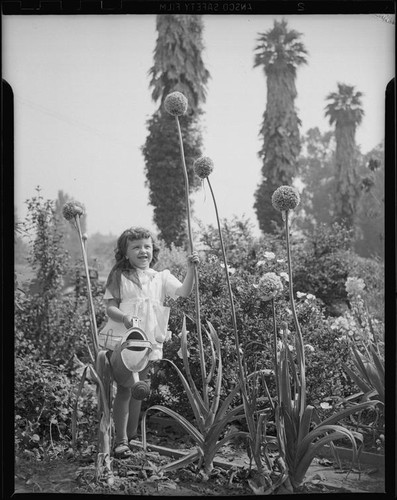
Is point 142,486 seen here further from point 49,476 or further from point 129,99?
point 129,99

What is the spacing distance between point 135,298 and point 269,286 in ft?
2.05

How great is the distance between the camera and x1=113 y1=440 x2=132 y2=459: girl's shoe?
3.39 metres

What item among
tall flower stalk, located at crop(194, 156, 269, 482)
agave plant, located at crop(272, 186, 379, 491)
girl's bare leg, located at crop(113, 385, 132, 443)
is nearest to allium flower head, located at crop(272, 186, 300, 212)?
agave plant, located at crop(272, 186, 379, 491)

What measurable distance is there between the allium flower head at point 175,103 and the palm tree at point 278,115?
0.40 m

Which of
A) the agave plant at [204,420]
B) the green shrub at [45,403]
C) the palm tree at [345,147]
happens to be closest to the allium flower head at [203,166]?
the palm tree at [345,147]

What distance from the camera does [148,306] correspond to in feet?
11.3

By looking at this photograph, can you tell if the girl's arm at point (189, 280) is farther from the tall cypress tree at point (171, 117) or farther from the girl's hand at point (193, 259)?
the tall cypress tree at point (171, 117)

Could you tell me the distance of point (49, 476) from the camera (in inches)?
135

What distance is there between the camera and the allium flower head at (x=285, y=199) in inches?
132

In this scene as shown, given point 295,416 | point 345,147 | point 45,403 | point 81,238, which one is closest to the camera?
point 295,416

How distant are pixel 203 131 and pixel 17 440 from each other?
169cm

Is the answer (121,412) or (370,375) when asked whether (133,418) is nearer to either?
(121,412)

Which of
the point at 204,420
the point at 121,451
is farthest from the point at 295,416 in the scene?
the point at 121,451

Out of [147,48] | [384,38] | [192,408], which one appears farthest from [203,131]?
[192,408]
